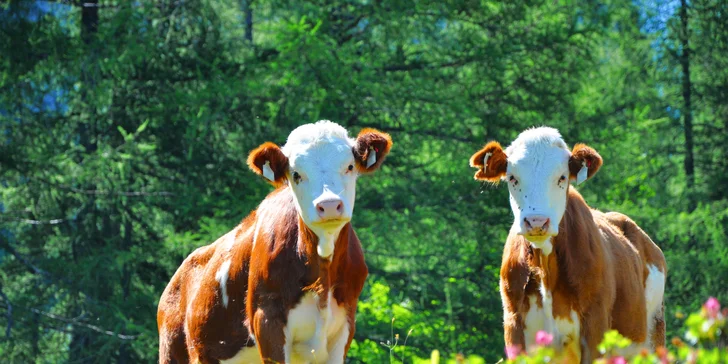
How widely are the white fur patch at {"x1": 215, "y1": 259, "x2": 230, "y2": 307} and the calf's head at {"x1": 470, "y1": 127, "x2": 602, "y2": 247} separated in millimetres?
2160

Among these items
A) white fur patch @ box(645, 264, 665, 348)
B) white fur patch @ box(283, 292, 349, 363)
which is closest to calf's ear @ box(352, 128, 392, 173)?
white fur patch @ box(283, 292, 349, 363)

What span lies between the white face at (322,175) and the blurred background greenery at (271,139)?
11107mm

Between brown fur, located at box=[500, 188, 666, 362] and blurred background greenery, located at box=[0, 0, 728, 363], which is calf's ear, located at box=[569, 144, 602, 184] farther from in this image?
blurred background greenery, located at box=[0, 0, 728, 363]

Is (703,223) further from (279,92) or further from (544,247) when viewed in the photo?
(544,247)

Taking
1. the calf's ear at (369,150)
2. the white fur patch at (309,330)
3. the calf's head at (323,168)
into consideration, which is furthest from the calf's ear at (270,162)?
the white fur patch at (309,330)

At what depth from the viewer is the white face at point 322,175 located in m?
7.61

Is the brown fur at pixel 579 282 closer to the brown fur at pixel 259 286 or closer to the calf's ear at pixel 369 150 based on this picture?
the brown fur at pixel 259 286

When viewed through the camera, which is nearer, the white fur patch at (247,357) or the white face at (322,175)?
the white face at (322,175)

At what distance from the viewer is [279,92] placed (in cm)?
2081

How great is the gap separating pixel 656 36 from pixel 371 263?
888 centimetres

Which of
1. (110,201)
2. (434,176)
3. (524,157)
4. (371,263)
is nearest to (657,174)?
(434,176)

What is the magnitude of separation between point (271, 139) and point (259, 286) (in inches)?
516

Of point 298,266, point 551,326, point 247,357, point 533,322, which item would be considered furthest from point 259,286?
point 551,326

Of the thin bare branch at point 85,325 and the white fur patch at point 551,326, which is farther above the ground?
the white fur patch at point 551,326
